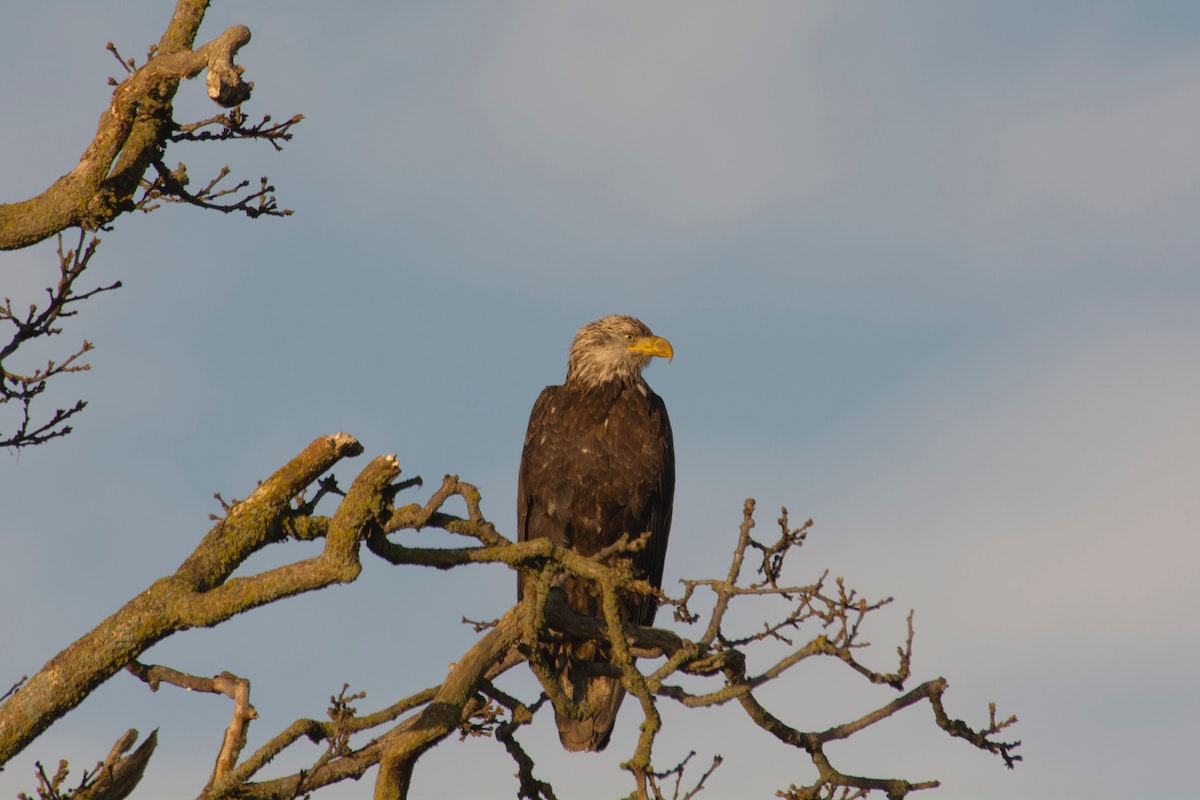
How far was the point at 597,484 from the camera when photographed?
28.1 feet

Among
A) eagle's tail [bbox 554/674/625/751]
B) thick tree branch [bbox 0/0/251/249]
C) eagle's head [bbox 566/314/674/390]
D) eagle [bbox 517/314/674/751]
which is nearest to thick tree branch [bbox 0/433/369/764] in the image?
thick tree branch [bbox 0/0/251/249]

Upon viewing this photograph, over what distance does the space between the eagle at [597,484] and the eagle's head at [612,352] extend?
0.04 meters

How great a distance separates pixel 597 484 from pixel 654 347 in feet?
4.52

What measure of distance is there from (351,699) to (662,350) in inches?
201

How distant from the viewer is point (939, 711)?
19.2ft

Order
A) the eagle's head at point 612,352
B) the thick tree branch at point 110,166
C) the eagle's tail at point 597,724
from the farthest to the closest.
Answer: the eagle's head at point 612,352, the eagle's tail at point 597,724, the thick tree branch at point 110,166

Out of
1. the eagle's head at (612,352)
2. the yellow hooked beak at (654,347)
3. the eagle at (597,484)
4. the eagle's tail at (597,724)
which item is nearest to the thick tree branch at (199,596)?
the eagle at (597,484)

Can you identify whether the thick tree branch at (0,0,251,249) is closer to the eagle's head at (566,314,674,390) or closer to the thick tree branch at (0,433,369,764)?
the thick tree branch at (0,433,369,764)

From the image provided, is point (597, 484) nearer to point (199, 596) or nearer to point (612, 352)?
point (612, 352)

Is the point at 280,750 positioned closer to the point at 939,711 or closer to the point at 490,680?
the point at 490,680

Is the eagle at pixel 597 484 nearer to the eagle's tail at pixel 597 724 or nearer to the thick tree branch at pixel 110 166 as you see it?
the eagle's tail at pixel 597 724

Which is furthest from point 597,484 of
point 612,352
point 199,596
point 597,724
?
point 199,596

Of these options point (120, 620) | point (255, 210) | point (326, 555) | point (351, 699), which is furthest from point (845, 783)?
point (255, 210)

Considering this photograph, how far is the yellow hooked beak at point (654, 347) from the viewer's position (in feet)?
31.1
